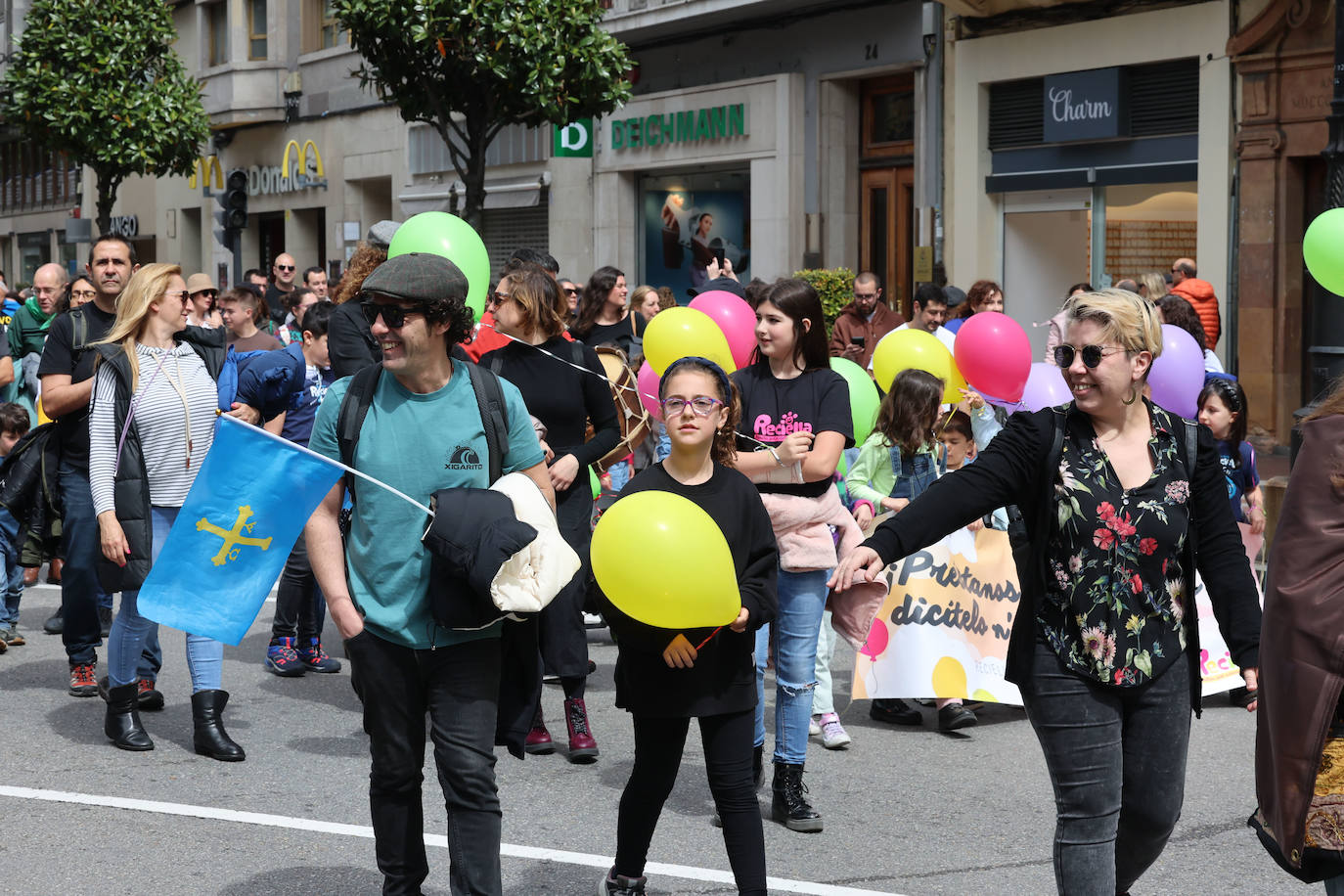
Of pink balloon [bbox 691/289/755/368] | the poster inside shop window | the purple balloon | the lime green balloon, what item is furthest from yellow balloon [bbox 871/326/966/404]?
the poster inside shop window

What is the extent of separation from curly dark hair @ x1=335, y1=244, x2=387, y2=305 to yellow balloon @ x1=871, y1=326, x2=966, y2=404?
2.35 m

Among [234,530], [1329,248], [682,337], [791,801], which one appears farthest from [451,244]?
[1329,248]

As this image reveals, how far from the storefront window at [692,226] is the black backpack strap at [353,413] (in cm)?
1779

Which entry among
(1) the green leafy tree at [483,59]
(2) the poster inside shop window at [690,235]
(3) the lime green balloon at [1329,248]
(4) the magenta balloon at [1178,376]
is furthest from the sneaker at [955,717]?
(2) the poster inside shop window at [690,235]

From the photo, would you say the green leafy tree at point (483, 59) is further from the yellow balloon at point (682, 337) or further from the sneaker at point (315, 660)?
the yellow balloon at point (682, 337)

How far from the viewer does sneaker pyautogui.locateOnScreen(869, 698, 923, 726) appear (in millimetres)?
7195

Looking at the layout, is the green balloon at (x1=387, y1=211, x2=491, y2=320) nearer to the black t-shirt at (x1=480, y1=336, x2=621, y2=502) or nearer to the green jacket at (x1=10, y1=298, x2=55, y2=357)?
the black t-shirt at (x1=480, y1=336, x2=621, y2=502)

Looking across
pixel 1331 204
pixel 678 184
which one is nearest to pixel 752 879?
pixel 1331 204

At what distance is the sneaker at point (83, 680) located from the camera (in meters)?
7.54

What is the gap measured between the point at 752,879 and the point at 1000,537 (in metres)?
3.33

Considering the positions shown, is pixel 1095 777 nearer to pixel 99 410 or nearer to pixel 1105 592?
pixel 1105 592

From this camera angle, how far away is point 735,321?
302 inches

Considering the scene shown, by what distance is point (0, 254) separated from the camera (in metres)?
50.9

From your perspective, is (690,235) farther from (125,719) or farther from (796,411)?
(796,411)
